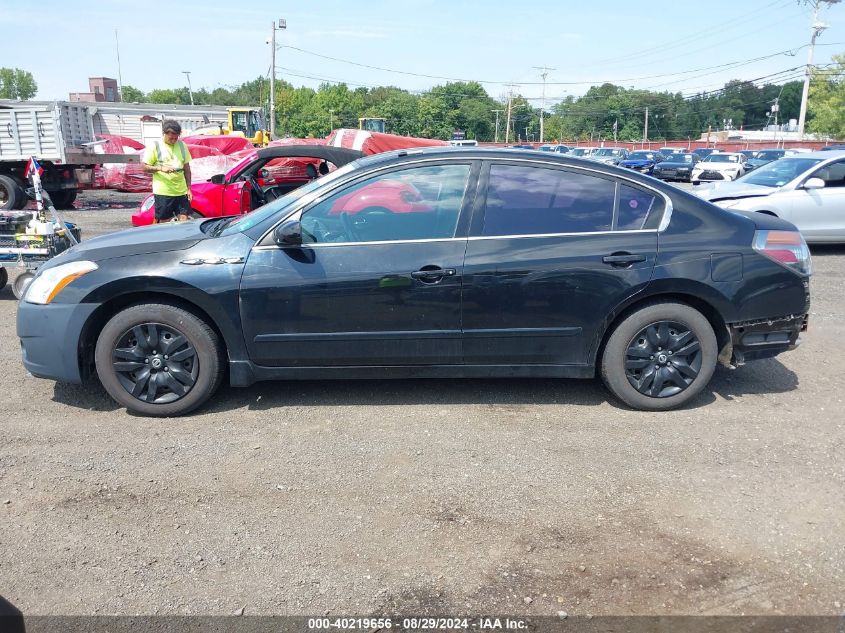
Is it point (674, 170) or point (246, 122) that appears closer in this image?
point (246, 122)

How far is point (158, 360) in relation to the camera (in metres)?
4.35

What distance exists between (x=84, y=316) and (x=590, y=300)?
3115mm

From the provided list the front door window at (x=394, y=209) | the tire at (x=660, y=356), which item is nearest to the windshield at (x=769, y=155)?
the tire at (x=660, y=356)

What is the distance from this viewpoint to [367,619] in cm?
267

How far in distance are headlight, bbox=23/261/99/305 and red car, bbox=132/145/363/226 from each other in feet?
12.7

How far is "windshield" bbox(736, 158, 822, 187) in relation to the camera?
10.7 m

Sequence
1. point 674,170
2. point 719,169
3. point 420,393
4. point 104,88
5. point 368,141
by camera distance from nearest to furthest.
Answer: point 420,393
point 368,141
point 719,169
point 674,170
point 104,88

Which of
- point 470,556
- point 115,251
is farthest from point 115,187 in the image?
point 470,556

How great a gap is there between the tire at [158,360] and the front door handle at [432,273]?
51.8 inches

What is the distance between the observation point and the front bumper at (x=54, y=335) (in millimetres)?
4297

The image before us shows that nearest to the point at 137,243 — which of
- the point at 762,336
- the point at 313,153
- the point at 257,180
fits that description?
the point at 313,153

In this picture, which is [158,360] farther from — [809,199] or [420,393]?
[809,199]

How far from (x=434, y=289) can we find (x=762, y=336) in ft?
7.15

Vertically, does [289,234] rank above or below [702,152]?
below
